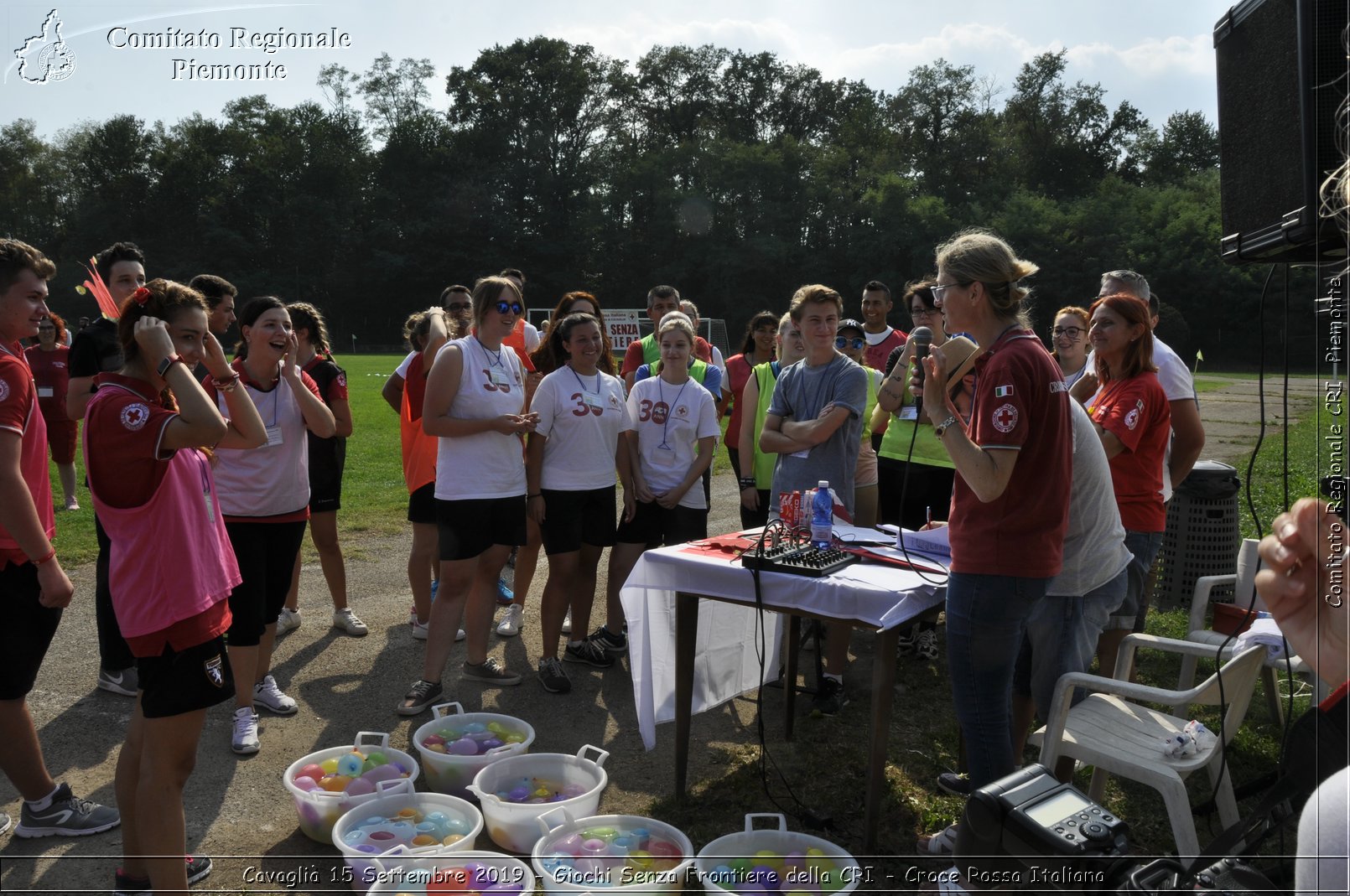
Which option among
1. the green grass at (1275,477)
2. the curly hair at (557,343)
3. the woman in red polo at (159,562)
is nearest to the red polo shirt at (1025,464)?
the woman in red polo at (159,562)

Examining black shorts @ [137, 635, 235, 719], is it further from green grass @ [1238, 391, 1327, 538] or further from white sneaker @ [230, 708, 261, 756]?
green grass @ [1238, 391, 1327, 538]

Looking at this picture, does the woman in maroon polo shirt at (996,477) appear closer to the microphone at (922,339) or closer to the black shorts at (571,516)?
the microphone at (922,339)

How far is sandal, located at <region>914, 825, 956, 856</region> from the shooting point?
307 cm

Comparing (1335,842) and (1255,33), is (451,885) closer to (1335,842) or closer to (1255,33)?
(1335,842)

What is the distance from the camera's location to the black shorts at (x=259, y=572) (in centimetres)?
376

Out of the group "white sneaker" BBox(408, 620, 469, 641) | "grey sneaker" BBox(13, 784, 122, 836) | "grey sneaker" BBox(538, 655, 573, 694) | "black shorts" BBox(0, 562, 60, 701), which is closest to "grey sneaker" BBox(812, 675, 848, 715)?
"grey sneaker" BBox(538, 655, 573, 694)

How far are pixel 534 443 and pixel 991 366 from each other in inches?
105

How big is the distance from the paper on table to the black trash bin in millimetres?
2976

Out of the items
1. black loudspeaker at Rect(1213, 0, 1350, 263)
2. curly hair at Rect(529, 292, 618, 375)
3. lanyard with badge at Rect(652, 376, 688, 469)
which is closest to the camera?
black loudspeaker at Rect(1213, 0, 1350, 263)

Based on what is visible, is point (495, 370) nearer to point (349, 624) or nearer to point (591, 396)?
point (591, 396)

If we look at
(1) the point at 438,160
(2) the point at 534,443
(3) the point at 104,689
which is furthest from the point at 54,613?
(1) the point at 438,160

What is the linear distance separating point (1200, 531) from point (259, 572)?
18.6ft

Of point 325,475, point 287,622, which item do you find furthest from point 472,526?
point 287,622

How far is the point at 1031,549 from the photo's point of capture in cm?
268
